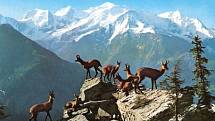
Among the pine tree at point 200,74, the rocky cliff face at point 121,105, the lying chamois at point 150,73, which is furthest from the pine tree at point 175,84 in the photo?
the pine tree at point 200,74

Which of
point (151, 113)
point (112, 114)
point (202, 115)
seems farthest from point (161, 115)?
point (112, 114)

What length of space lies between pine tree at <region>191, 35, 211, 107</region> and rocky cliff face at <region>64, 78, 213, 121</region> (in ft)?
12.1

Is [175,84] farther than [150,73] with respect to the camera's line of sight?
No

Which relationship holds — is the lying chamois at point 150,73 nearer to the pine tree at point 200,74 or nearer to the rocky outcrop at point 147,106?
the rocky outcrop at point 147,106

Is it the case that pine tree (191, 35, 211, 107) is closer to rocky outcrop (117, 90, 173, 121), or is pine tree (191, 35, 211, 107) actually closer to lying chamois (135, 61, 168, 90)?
lying chamois (135, 61, 168, 90)

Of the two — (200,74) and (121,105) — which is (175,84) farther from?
(121,105)

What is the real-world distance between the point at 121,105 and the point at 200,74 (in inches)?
358

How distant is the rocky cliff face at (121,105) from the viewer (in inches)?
1617

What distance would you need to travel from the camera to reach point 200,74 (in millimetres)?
46938

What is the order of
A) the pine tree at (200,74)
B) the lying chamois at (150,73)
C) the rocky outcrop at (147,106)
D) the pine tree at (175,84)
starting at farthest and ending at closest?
the lying chamois at (150,73), the pine tree at (200,74), the rocky outcrop at (147,106), the pine tree at (175,84)

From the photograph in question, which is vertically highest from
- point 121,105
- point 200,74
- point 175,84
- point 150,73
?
point 150,73

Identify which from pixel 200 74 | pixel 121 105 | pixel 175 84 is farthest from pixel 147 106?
pixel 200 74

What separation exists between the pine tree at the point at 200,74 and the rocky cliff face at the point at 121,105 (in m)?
3.69

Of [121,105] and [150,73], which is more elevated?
[150,73]
